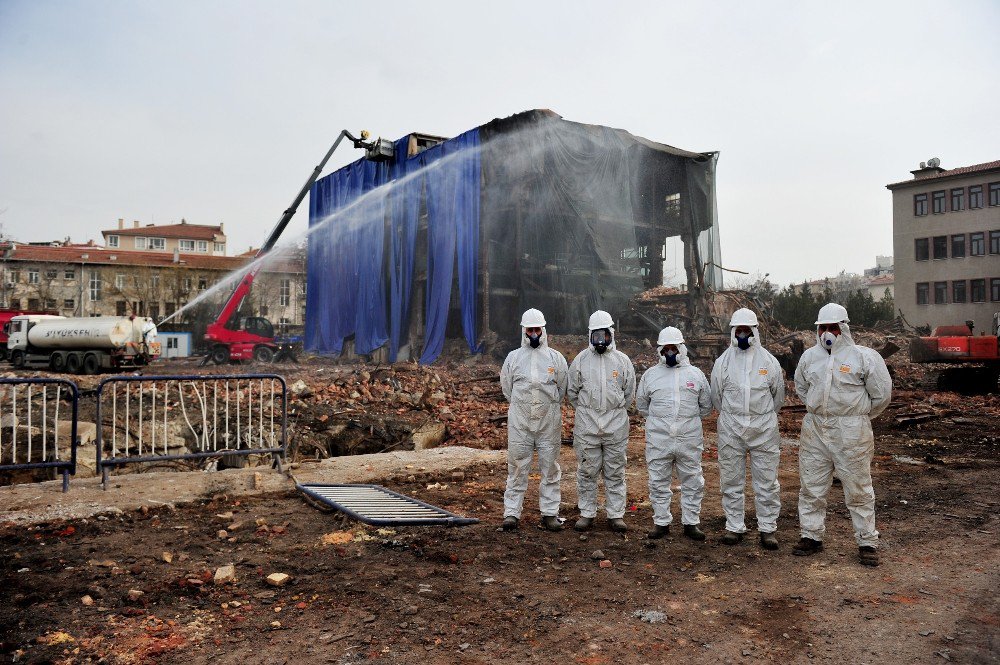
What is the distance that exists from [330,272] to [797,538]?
22129 millimetres

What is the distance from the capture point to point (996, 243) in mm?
34312

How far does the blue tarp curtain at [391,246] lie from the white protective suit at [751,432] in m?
15.8

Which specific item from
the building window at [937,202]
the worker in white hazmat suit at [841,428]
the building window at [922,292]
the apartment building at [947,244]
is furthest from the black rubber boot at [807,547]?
the building window at [937,202]

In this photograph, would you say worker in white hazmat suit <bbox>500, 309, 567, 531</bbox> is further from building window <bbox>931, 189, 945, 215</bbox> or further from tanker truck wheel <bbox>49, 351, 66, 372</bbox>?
building window <bbox>931, 189, 945, 215</bbox>

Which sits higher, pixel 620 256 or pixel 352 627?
pixel 620 256

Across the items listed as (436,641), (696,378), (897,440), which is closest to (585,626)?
(436,641)

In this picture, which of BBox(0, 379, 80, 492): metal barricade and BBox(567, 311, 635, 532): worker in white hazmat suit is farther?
BBox(0, 379, 80, 492): metal barricade

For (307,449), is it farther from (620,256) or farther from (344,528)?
(620,256)

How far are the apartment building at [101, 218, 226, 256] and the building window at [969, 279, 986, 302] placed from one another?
64.2 meters

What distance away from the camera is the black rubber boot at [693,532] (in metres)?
5.38

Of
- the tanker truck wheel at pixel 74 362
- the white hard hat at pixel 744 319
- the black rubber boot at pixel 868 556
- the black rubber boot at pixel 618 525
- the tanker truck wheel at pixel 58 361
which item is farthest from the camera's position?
the tanker truck wheel at pixel 58 361

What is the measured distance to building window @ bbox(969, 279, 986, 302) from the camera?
3466 centimetres

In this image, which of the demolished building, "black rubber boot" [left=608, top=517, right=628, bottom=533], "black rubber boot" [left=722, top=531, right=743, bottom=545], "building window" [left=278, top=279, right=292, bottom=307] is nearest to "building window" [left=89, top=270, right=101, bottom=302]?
"building window" [left=278, top=279, right=292, bottom=307]

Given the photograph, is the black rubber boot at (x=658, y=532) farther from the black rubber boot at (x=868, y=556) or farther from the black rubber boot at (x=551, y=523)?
the black rubber boot at (x=868, y=556)
